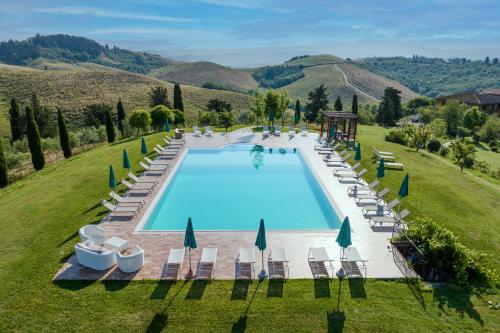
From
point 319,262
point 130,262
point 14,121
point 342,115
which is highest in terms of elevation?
point 342,115

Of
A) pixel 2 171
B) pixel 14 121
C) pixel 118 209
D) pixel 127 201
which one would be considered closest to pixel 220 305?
pixel 118 209

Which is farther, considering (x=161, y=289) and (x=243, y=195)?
(x=243, y=195)

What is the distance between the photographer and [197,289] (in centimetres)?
964

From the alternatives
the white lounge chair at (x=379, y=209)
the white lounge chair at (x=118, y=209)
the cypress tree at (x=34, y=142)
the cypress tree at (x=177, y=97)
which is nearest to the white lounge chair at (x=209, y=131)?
the cypress tree at (x=177, y=97)

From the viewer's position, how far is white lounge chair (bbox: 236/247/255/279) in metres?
10.3

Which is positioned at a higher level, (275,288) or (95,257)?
(95,257)

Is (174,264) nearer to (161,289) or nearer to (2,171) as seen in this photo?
(161,289)

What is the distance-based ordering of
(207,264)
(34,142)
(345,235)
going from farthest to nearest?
1. (34,142)
2. (207,264)
3. (345,235)

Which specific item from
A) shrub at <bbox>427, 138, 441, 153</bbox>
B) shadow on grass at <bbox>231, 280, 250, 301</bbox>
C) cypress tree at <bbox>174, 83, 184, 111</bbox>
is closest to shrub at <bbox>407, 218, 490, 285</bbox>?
shadow on grass at <bbox>231, 280, 250, 301</bbox>

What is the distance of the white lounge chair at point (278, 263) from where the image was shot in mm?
10312

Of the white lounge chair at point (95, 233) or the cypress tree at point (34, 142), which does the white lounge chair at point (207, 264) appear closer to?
the white lounge chair at point (95, 233)

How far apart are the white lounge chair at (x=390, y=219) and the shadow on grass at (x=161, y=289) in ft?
27.8

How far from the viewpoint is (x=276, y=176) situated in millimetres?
20859

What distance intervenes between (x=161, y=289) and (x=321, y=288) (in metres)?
4.73
